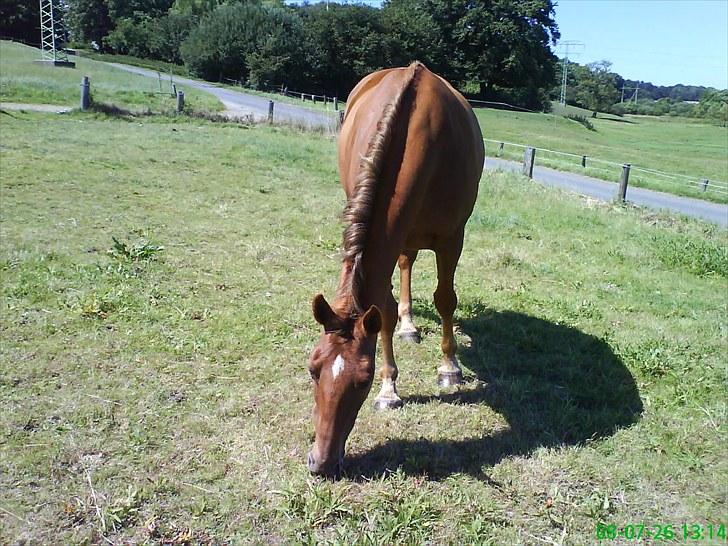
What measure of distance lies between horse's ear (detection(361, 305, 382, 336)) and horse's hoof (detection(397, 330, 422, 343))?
7.31 feet

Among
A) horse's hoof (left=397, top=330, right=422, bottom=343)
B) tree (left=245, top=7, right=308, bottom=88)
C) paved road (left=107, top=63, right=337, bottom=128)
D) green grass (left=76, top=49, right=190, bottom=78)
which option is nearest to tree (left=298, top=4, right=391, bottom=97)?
tree (left=245, top=7, right=308, bottom=88)

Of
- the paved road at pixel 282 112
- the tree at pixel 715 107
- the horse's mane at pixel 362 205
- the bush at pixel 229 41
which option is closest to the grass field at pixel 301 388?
the horse's mane at pixel 362 205

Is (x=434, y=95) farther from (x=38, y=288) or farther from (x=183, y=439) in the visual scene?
(x=38, y=288)

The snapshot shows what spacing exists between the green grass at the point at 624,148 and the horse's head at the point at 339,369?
16.7 m

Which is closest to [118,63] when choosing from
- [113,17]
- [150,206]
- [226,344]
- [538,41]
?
[113,17]

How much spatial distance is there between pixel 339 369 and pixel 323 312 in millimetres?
278

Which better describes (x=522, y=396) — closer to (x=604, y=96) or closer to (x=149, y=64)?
(x=149, y=64)

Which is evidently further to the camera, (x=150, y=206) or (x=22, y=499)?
(x=150, y=206)

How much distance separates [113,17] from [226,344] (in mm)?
84929

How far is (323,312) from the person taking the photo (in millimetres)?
2635

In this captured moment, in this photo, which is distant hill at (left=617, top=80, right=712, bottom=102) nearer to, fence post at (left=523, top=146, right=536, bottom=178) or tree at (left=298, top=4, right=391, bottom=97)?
tree at (left=298, top=4, right=391, bottom=97)

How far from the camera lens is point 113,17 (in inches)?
2943

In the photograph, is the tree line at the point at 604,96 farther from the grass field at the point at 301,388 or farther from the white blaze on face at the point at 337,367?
the white blaze on face at the point at 337,367

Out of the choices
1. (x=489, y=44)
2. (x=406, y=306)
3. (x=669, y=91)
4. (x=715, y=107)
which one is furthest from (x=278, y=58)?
(x=669, y=91)
